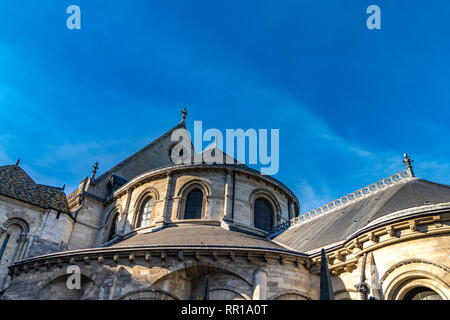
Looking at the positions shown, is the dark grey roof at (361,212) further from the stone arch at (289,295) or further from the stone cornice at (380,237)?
the stone arch at (289,295)

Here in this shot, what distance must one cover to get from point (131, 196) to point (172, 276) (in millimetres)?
9285

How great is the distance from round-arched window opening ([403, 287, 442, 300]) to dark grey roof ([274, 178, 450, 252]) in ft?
8.68

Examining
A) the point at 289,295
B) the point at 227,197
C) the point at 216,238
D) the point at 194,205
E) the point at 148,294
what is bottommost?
the point at 148,294

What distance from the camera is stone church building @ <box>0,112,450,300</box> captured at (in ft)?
34.7

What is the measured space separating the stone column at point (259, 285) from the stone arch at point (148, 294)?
273 centimetres

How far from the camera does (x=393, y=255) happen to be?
419 inches

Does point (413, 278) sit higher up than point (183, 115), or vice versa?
point (183, 115)

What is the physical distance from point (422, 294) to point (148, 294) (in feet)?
27.5

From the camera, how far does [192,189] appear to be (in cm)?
1950

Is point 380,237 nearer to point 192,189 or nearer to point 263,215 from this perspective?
point 263,215

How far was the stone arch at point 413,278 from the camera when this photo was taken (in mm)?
9508

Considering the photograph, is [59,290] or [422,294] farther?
[59,290]

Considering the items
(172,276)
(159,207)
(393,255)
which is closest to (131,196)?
(159,207)

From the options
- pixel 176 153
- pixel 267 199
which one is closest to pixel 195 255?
pixel 267 199
